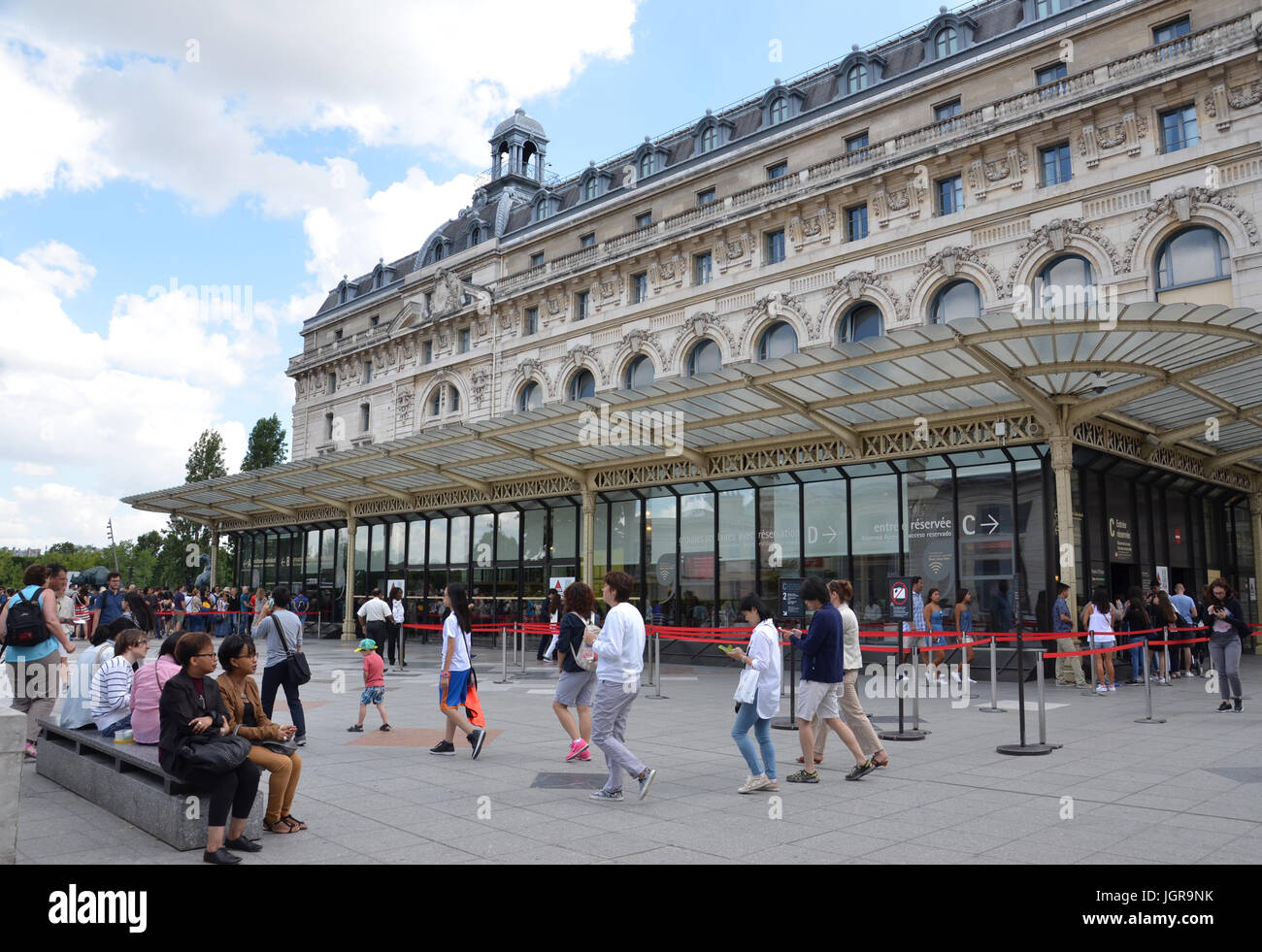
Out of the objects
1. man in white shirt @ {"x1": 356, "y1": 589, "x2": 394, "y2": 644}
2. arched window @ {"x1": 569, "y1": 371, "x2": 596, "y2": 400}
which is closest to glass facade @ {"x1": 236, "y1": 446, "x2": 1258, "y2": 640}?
arched window @ {"x1": 569, "y1": 371, "x2": 596, "y2": 400}

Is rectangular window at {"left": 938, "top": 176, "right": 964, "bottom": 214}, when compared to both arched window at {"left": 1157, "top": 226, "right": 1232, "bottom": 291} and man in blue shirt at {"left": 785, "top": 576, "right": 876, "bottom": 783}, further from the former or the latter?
man in blue shirt at {"left": 785, "top": 576, "right": 876, "bottom": 783}

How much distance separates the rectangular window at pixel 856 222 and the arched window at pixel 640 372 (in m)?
8.39

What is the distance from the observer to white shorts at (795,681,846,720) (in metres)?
A: 8.44

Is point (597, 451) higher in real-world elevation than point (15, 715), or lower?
higher

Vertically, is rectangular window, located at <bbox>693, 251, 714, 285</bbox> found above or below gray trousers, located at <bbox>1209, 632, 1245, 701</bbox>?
above

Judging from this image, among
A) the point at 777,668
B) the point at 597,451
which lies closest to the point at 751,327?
the point at 597,451

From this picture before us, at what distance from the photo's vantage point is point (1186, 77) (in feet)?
71.9

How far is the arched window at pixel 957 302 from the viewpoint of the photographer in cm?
2506

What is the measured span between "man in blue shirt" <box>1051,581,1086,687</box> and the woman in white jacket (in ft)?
37.7

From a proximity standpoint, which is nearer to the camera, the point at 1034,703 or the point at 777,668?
the point at 777,668

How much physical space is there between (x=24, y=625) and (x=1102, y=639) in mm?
16022

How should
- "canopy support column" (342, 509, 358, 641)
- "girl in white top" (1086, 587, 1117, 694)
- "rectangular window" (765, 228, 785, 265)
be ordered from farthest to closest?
"canopy support column" (342, 509, 358, 641), "rectangular window" (765, 228, 785, 265), "girl in white top" (1086, 587, 1117, 694)

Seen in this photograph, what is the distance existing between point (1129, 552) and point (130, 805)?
2075 centimetres
